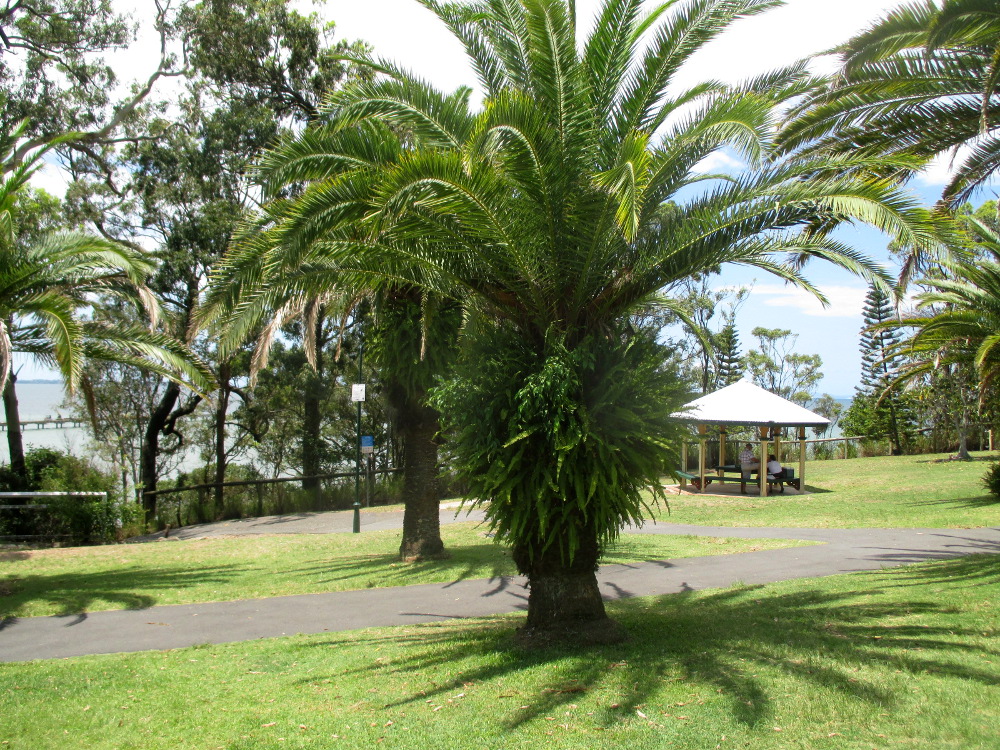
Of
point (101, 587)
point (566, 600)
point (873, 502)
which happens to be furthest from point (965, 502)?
point (101, 587)

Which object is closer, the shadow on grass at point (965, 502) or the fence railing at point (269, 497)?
the shadow on grass at point (965, 502)

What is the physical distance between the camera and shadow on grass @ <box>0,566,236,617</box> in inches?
402

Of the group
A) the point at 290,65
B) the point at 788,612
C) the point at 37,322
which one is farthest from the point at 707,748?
the point at 290,65

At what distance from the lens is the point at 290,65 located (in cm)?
2620

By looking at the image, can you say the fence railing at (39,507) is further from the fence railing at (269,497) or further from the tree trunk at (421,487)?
the tree trunk at (421,487)

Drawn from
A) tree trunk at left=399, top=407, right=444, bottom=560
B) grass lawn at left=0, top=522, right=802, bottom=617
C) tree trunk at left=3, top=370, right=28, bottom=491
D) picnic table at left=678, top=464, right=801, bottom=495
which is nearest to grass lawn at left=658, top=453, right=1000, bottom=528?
picnic table at left=678, top=464, right=801, bottom=495

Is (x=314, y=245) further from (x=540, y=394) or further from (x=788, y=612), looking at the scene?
(x=788, y=612)

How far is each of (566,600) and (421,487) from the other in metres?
6.16

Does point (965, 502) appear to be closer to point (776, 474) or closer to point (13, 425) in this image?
point (776, 474)

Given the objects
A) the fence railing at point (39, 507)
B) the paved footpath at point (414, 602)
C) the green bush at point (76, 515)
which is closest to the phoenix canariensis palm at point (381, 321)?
the paved footpath at point (414, 602)

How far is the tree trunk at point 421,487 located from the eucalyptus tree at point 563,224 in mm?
5243

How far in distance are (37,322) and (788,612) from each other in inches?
442

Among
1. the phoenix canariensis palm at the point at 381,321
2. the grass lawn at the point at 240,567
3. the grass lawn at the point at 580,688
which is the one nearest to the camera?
the grass lawn at the point at 580,688

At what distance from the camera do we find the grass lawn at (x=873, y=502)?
50.8 ft
